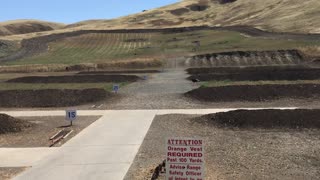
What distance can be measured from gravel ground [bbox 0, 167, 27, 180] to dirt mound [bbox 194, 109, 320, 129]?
9.84 metres

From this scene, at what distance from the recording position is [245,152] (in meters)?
16.7

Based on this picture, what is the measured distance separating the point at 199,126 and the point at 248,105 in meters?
7.03

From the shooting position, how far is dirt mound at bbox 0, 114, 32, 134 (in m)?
21.8

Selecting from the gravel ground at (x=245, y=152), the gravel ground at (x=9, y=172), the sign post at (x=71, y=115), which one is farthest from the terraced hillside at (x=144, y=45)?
the gravel ground at (x=9, y=172)

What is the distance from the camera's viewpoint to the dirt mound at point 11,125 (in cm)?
2175

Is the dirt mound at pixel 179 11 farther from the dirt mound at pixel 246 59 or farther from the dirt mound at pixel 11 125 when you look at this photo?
the dirt mound at pixel 11 125

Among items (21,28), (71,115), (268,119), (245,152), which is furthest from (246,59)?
(21,28)

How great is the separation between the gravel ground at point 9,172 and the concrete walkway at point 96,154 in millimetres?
339

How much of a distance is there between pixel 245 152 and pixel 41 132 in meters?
9.67

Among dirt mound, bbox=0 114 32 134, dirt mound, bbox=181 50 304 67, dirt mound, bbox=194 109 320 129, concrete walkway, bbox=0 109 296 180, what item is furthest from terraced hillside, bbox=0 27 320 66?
dirt mound, bbox=0 114 32 134

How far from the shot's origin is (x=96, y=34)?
11438 cm

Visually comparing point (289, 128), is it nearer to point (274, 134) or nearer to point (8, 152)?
point (274, 134)

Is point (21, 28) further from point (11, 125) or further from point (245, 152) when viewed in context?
point (245, 152)

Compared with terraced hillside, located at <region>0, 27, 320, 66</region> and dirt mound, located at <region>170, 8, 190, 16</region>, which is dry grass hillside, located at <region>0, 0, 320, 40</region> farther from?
terraced hillside, located at <region>0, 27, 320, 66</region>
